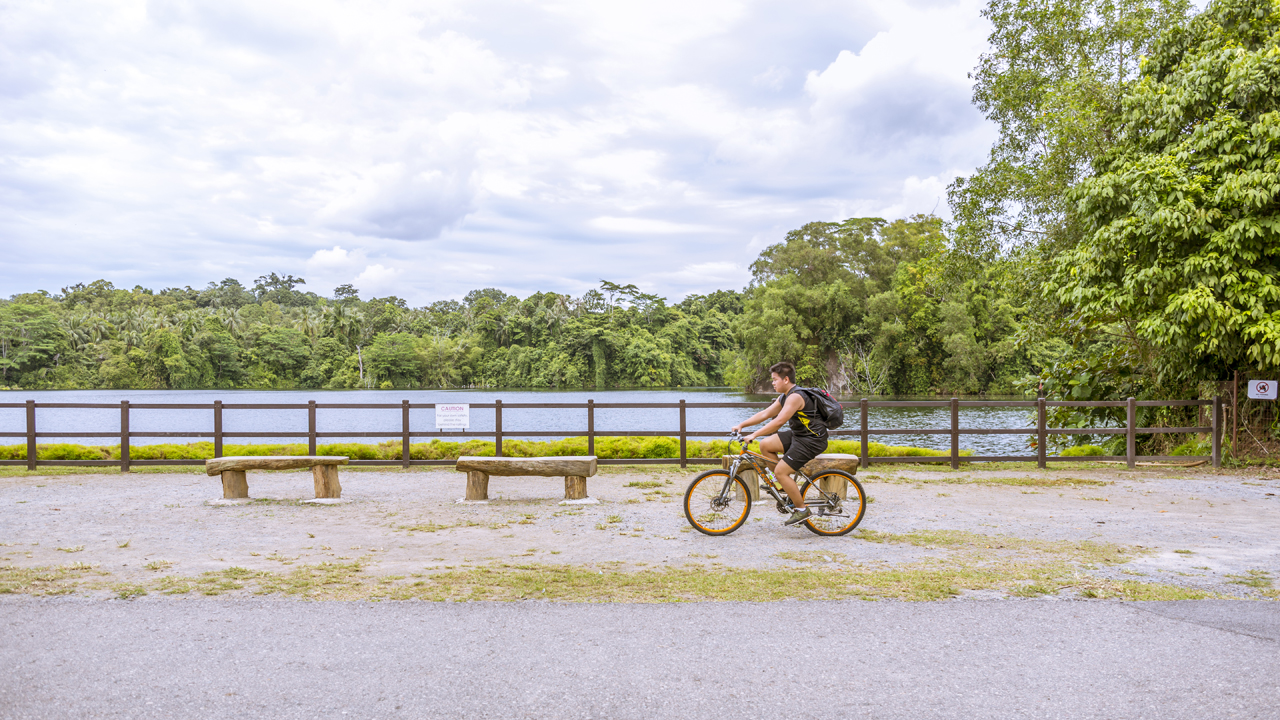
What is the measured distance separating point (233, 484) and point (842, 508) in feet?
23.3

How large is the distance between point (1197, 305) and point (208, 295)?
138143 mm

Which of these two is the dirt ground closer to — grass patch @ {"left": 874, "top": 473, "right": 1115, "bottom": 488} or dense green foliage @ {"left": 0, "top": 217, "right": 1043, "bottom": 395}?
grass patch @ {"left": 874, "top": 473, "right": 1115, "bottom": 488}

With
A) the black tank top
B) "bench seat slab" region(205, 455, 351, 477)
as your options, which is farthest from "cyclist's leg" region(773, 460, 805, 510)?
"bench seat slab" region(205, 455, 351, 477)

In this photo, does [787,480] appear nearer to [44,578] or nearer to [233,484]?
[44,578]

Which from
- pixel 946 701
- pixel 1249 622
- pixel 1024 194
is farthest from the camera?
pixel 1024 194

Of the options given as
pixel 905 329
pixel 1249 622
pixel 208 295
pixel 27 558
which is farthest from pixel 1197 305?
pixel 208 295

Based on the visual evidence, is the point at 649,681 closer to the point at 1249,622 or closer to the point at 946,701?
the point at 946,701

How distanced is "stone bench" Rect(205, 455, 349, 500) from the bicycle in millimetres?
4662

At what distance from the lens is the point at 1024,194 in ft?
61.1

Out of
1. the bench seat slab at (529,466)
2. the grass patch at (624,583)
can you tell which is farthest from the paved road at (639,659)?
the bench seat slab at (529,466)

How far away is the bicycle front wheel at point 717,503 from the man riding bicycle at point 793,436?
418mm

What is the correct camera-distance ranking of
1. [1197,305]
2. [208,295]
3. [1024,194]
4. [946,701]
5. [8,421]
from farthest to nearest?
1. [208,295]
2. [8,421]
3. [1024,194]
4. [1197,305]
5. [946,701]

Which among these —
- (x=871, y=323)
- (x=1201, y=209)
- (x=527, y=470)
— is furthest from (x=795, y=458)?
(x=871, y=323)

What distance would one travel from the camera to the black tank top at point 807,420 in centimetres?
690
